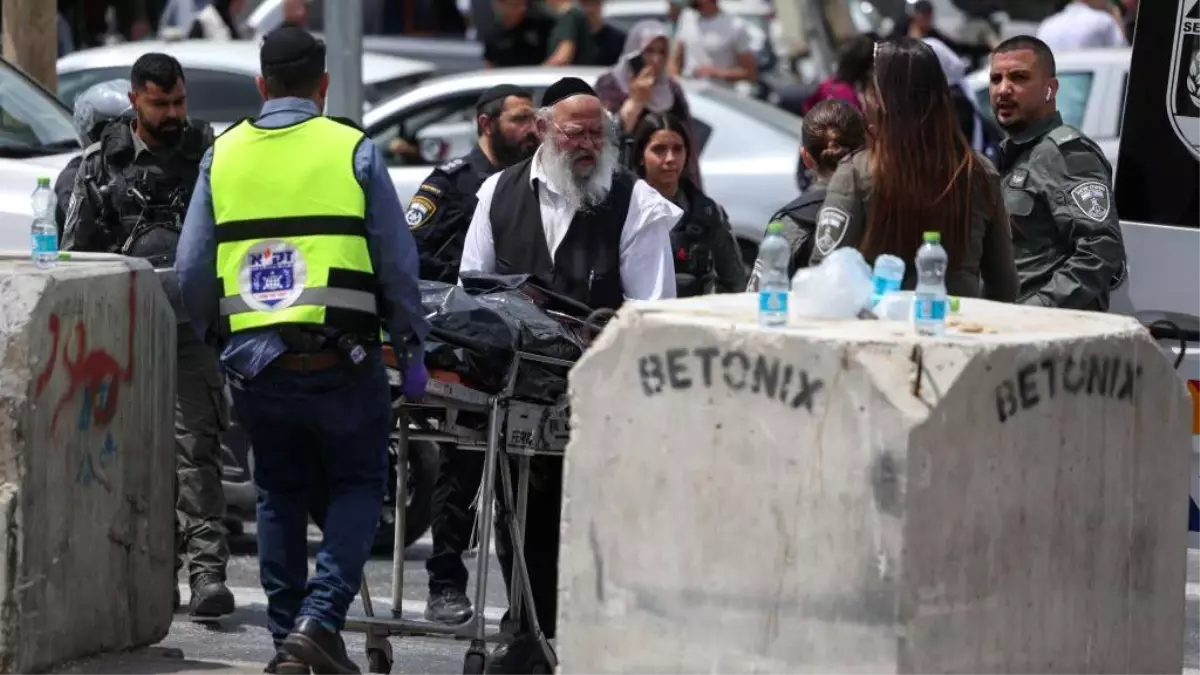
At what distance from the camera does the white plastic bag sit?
5191mm

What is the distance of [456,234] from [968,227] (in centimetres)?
231

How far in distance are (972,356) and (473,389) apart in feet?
6.05

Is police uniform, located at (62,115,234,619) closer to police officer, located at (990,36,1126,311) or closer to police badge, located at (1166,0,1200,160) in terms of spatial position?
police officer, located at (990,36,1126,311)

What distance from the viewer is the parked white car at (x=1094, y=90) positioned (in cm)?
1377

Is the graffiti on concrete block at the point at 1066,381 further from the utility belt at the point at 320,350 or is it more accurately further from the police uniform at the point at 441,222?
the police uniform at the point at 441,222

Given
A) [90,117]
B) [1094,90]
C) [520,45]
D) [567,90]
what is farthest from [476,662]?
[520,45]

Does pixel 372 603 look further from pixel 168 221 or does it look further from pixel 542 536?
pixel 168 221

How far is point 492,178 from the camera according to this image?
7.16 metres

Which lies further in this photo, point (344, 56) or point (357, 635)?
point (344, 56)

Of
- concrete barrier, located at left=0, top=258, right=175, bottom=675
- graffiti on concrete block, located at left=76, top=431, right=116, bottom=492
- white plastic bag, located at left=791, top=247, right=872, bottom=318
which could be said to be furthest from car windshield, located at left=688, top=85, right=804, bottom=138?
white plastic bag, located at left=791, top=247, right=872, bottom=318

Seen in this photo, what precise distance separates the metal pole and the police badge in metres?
4.91

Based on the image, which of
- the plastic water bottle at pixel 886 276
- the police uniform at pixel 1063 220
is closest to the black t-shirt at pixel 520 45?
the police uniform at pixel 1063 220

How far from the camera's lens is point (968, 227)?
6.00 meters

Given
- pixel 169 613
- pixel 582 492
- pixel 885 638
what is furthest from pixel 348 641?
pixel 885 638
